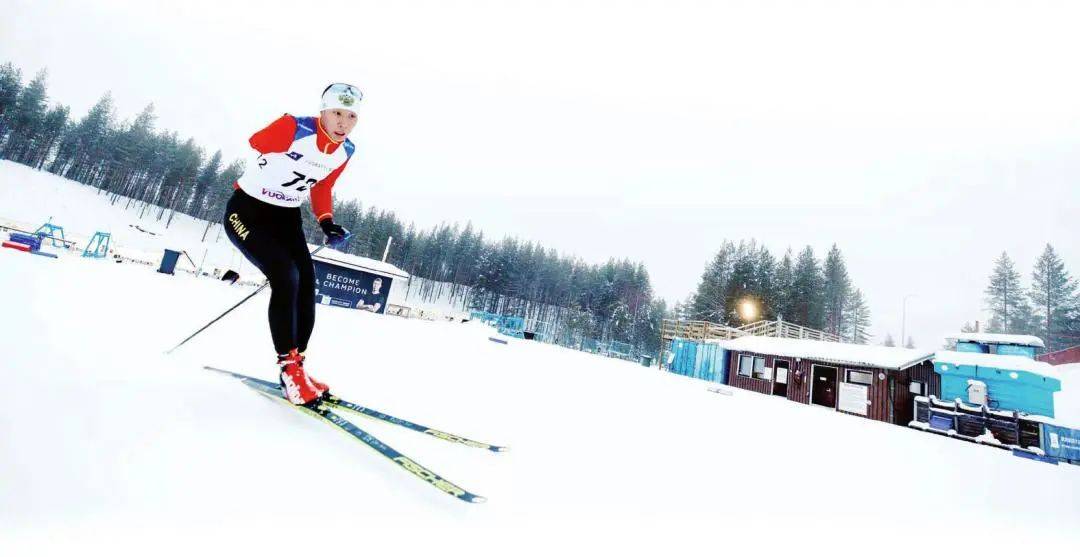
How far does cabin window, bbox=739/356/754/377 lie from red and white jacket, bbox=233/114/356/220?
78.5 feet

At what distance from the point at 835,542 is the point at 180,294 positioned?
6117mm

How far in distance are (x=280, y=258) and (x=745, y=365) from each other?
79.7 ft

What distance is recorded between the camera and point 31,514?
2.92 feet

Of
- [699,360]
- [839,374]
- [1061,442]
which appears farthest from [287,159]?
[699,360]

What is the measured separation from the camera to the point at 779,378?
20.4 m

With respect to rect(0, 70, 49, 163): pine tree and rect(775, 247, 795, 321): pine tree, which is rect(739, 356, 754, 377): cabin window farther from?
rect(0, 70, 49, 163): pine tree

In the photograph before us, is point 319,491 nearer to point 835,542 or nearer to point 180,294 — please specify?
point 835,542

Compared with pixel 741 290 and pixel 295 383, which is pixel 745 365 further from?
pixel 295 383

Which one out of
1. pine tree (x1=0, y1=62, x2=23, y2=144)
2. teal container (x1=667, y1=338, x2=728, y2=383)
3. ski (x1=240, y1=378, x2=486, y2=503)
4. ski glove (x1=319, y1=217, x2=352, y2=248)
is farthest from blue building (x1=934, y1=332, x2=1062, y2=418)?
pine tree (x1=0, y1=62, x2=23, y2=144)

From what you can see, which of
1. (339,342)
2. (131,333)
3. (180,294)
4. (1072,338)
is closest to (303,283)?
(131,333)

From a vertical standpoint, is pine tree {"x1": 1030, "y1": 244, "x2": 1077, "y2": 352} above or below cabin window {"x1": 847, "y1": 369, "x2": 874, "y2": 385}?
above

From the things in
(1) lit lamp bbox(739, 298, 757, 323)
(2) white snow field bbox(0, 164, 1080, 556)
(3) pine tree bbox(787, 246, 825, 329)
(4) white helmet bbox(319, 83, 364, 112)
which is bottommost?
(2) white snow field bbox(0, 164, 1080, 556)

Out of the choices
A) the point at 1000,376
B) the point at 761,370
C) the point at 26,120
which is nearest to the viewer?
the point at 1000,376

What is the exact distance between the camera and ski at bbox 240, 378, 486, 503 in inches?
55.0
